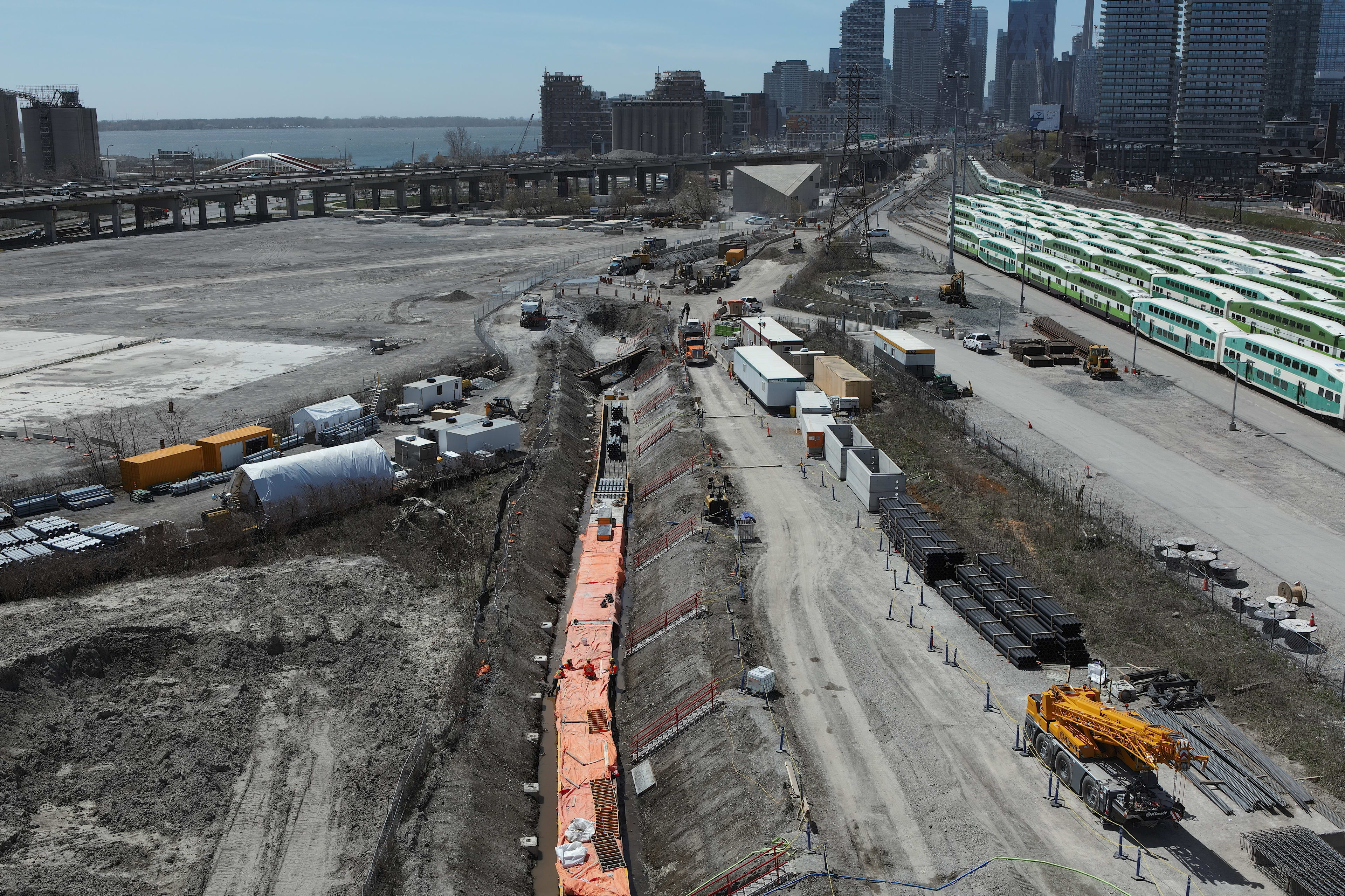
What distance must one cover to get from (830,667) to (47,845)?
16.9 m

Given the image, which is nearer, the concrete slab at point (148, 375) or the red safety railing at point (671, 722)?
the red safety railing at point (671, 722)

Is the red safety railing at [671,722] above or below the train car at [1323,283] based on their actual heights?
below

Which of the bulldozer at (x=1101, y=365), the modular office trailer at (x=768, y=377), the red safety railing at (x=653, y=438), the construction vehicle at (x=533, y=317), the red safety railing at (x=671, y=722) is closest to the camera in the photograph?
the red safety railing at (x=671, y=722)

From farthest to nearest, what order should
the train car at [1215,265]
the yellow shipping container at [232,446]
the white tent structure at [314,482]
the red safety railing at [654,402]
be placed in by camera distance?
1. the train car at [1215,265]
2. the red safety railing at [654,402]
3. the yellow shipping container at [232,446]
4. the white tent structure at [314,482]

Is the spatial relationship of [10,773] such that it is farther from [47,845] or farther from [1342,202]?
[1342,202]

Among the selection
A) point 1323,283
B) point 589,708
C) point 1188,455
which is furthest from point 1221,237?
point 589,708

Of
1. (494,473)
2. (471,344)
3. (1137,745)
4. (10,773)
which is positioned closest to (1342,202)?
(471,344)

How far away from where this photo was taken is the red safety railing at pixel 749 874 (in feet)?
65.1

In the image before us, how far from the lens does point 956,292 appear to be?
76.4 metres

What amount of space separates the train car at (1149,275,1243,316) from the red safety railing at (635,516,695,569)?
41980 millimetres

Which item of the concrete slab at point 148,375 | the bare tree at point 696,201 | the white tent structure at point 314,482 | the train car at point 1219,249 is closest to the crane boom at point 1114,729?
the white tent structure at point 314,482

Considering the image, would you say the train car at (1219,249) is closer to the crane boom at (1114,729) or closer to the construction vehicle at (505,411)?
the construction vehicle at (505,411)

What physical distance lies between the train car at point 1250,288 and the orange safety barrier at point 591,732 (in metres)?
44.7

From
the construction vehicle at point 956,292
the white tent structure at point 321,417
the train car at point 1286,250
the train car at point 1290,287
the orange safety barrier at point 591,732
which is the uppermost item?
the train car at point 1286,250
